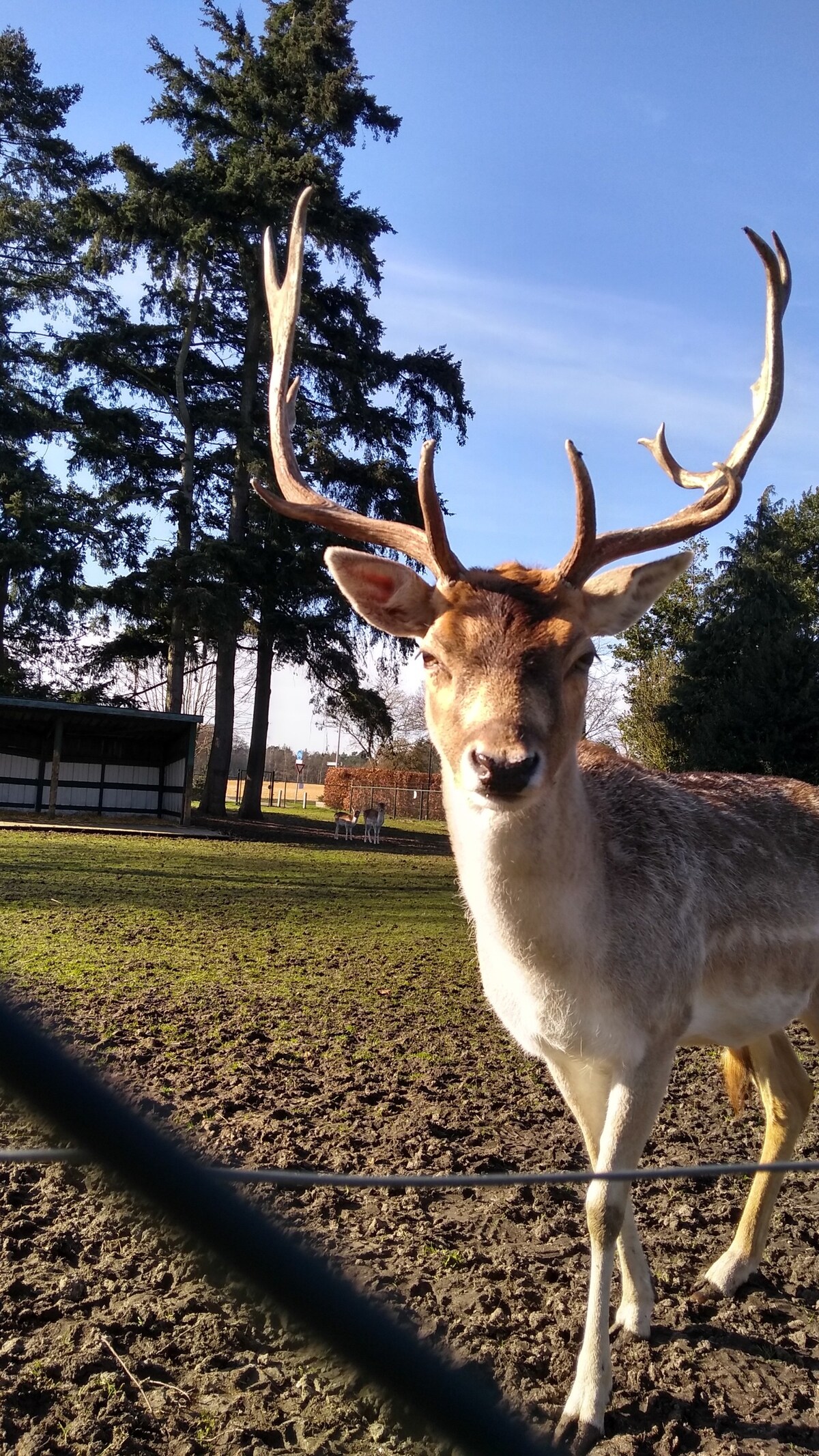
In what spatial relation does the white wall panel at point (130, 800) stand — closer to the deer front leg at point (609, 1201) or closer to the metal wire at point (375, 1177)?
the deer front leg at point (609, 1201)

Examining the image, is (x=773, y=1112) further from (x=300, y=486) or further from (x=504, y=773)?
(x=300, y=486)

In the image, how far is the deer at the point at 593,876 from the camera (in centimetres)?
311

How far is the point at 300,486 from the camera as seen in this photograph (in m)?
4.61

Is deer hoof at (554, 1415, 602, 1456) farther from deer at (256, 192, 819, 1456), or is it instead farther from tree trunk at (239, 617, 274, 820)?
tree trunk at (239, 617, 274, 820)

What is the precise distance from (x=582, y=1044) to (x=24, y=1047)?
8.46 feet

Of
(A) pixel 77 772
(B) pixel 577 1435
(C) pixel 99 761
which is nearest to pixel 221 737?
(C) pixel 99 761

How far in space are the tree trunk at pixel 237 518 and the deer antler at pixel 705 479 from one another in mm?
21835

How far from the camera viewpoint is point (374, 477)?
27578 mm

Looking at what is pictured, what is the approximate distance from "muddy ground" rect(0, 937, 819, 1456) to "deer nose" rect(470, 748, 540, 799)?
1.24 meters

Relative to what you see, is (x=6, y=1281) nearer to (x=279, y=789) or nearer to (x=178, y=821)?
(x=178, y=821)

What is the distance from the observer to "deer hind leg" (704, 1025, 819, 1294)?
386 centimetres

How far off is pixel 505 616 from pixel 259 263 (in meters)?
27.2

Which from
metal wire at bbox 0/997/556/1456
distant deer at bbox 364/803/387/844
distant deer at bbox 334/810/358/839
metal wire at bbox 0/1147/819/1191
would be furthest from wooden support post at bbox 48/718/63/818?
metal wire at bbox 0/997/556/1456

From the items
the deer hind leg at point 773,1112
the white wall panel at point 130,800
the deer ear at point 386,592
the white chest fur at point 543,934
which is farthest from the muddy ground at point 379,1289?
the white wall panel at point 130,800
